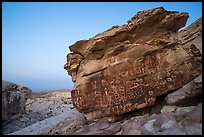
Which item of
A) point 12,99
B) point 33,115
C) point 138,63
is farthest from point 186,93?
point 33,115

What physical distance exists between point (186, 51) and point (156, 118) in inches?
163

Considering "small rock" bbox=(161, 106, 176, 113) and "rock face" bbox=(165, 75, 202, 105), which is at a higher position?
"rock face" bbox=(165, 75, 202, 105)

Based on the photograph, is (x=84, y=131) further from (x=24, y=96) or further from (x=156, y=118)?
(x=24, y=96)

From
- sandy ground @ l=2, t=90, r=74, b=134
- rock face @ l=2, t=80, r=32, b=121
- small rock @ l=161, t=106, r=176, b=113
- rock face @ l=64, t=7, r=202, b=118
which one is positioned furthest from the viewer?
rock face @ l=2, t=80, r=32, b=121

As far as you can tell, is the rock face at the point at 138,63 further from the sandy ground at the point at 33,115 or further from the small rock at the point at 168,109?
the sandy ground at the point at 33,115

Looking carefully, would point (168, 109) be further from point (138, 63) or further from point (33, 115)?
point (33, 115)

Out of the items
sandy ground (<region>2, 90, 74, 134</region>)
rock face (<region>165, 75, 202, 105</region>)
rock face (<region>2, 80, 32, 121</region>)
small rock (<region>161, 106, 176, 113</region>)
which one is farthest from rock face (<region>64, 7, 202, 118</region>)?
rock face (<region>2, 80, 32, 121</region>)

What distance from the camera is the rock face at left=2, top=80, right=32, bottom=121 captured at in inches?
656

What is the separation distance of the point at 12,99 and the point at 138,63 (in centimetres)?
1393

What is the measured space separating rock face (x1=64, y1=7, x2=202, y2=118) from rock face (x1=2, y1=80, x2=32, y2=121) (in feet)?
31.1

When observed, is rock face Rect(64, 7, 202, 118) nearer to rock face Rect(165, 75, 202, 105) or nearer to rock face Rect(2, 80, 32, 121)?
rock face Rect(165, 75, 202, 105)

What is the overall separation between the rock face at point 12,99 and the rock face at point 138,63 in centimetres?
947

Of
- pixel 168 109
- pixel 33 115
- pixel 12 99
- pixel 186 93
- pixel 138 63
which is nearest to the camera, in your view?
pixel 186 93

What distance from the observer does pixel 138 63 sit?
9.93 meters
